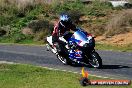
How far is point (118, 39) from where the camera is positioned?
1114 inches

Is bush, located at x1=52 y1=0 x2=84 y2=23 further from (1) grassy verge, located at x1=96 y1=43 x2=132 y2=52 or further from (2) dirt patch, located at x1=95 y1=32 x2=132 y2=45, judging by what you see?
(1) grassy verge, located at x1=96 y1=43 x2=132 y2=52

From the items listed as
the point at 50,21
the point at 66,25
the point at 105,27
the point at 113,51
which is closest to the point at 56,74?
the point at 66,25

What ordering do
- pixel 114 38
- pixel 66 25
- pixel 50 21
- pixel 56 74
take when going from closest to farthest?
pixel 56 74 → pixel 66 25 → pixel 114 38 → pixel 50 21

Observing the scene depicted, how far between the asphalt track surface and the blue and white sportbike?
300 millimetres

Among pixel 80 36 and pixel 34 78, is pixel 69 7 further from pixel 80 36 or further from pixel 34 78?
pixel 34 78

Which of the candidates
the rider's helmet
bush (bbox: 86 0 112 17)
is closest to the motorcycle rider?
the rider's helmet

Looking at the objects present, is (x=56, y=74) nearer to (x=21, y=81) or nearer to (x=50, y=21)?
(x=21, y=81)

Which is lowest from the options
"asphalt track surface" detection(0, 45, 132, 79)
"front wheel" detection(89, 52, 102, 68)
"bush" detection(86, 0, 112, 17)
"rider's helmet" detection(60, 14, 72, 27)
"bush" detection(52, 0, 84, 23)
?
"bush" detection(52, 0, 84, 23)

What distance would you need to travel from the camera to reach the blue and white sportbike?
1836cm

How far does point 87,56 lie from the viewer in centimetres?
1864

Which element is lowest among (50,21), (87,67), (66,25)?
(50,21)

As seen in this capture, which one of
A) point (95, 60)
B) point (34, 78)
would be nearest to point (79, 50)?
point (95, 60)

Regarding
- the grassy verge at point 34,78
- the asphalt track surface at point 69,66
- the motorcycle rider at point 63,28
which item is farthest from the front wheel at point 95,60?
the grassy verge at point 34,78

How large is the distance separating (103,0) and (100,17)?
463 centimetres
